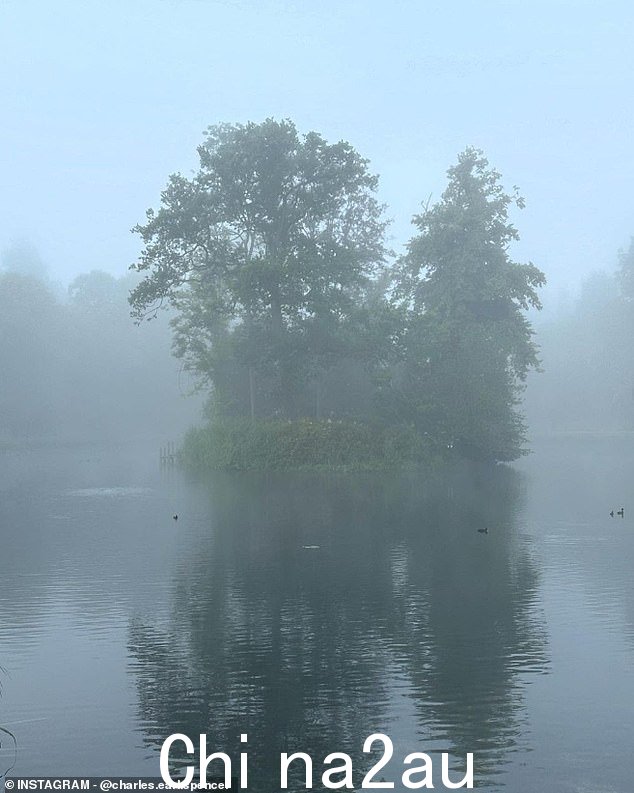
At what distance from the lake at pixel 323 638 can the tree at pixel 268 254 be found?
25532mm

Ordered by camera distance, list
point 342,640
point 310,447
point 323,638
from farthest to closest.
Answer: point 310,447
point 323,638
point 342,640

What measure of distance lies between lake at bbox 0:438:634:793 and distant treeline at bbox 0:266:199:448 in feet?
280

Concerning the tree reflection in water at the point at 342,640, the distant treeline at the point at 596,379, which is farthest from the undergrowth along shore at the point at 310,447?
the distant treeline at the point at 596,379

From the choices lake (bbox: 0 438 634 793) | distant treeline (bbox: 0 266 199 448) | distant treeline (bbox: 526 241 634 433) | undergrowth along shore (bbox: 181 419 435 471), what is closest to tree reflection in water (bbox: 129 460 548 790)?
lake (bbox: 0 438 634 793)

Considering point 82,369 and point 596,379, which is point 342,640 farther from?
point 596,379

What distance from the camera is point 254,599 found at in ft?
81.5

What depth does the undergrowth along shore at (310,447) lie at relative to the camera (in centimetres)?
6275

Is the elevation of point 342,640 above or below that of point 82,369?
below

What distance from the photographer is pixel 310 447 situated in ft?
208

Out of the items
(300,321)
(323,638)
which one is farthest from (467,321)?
(323,638)

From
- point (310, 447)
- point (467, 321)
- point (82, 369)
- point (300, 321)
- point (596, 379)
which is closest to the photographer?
point (310, 447)

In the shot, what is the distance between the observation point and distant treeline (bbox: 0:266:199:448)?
127938mm

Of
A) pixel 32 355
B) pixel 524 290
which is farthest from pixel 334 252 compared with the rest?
pixel 32 355

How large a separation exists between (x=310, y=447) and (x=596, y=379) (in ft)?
340
